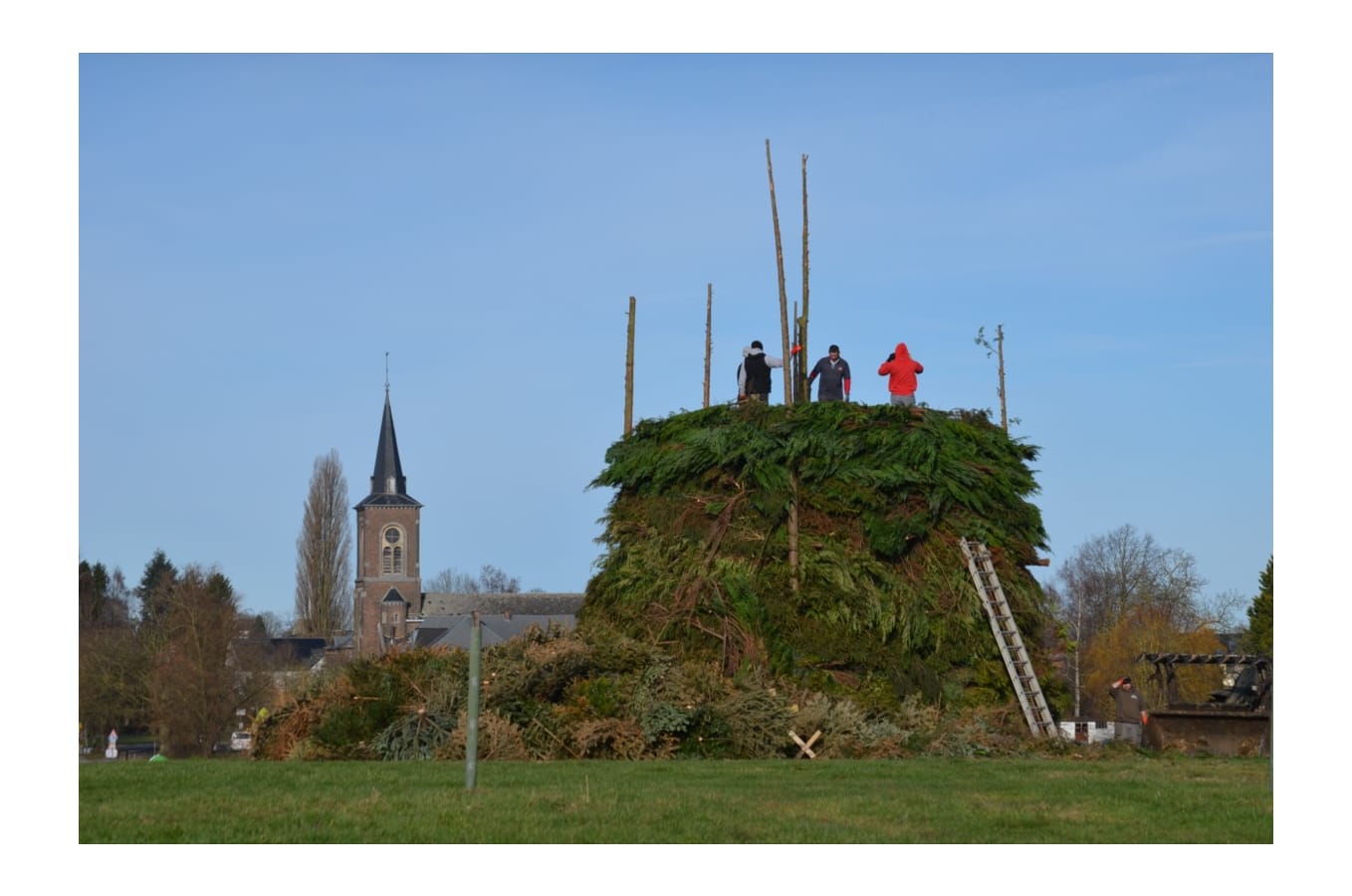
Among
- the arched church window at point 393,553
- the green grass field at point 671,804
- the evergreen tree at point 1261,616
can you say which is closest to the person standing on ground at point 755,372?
the green grass field at point 671,804

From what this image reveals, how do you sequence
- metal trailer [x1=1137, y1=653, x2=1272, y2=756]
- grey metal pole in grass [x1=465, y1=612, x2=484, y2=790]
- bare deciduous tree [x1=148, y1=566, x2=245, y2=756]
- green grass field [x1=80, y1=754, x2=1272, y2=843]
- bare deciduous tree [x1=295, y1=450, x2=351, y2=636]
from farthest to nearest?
1. bare deciduous tree [x1=295, y1=450, x2=351, y2=636]
2. bare deciduous tree [x1=148, y1=566, x2=245, y2=756]
3. metal trailer [x1=1137, y1=653, x2=1272, y2=756]
4. grey metal pole in grass [x1=465, y1=612, x2=484, y2=790]
5. green grass field [x1=80, y1=754, x2=1272, y2=843]

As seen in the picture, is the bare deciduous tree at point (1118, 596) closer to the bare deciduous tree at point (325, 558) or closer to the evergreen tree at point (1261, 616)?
the evergreen tree at point (1261, 616)

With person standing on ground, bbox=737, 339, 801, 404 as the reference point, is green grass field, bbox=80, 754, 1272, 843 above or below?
below

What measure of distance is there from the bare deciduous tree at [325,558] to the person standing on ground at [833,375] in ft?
366

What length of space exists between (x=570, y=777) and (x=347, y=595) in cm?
12502

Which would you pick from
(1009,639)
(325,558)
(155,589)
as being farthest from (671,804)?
(325,558)

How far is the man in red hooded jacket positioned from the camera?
24.3 metres

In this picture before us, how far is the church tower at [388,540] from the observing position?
16025cm

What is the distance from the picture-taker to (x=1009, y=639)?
22.5 metres

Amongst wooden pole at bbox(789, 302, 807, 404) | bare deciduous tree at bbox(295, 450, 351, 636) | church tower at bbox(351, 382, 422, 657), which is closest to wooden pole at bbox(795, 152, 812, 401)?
wooden pole at bbox(789, 302, 807, 404)

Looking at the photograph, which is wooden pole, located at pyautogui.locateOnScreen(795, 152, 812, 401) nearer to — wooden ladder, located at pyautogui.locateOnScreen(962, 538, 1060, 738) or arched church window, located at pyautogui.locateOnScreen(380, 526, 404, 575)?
wooden ladder, located at pyautogui.locateOnScreen(962, 538, 1060, 738)

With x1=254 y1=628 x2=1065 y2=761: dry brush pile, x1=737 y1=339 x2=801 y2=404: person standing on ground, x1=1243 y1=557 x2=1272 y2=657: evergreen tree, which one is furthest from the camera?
x1=1243 y1=557 x2=1272 y2=657: evergreen tree

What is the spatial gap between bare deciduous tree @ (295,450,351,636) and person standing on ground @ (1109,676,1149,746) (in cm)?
11466
